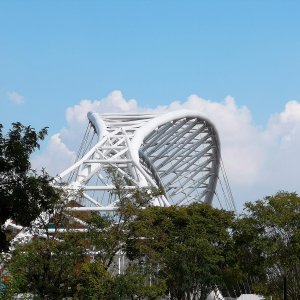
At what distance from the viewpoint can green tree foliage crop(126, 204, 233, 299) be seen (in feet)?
167

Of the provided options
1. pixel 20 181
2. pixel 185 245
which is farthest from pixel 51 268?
pixel 185 245

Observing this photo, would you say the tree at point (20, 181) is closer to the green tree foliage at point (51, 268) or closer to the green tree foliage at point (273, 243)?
the green tree foliage at point (51, 268)

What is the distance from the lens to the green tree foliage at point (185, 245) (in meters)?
50.9

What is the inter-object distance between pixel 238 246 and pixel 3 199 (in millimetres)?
29976

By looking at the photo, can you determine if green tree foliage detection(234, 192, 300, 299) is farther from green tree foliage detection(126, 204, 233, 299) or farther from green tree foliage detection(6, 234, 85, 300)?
green tree foliage detection(6, 234, 85, 300)

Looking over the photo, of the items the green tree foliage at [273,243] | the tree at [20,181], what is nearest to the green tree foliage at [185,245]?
the green tree foliage at [273,243]

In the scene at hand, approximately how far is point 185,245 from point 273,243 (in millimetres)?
6560

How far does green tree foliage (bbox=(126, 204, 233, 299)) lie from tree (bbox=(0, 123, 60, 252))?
48.6 feet

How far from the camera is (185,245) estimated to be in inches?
2320

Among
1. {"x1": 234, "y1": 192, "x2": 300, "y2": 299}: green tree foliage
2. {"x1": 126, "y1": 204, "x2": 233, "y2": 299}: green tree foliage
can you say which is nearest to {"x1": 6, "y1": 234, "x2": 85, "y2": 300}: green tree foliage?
{"x1": 126, "y1": 204, "x2": 233, "y2": 299}: green tree foliage

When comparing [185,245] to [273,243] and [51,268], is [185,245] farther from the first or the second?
[51,268]

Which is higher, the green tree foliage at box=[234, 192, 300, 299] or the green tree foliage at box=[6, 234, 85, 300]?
the green tree foliage at box=[234, 192, 300, 299]

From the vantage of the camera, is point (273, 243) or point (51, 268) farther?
point (273, 243)

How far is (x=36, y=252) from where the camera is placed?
144 ft
